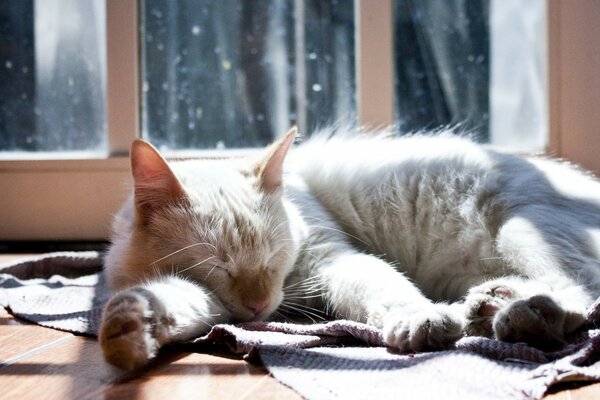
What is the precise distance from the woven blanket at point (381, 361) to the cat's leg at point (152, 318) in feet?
0.20

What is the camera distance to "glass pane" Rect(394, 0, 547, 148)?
8.50 feet

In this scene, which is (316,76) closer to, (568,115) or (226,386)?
(568,115)

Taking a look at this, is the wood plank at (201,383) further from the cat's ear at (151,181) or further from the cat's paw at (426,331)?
the cat's ear at (151,181)

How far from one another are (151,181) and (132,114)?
1409 millimetres

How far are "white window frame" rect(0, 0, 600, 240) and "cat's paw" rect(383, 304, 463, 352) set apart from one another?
1.48m

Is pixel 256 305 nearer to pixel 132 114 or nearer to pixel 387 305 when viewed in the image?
pixel 387 305

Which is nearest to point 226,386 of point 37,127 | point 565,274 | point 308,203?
point 565,274

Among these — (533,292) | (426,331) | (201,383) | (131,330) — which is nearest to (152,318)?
(131,330)

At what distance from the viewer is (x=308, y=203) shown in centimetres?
184

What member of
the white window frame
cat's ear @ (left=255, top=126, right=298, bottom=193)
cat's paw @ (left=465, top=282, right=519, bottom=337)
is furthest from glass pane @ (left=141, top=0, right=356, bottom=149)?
cat's paw @ (left=465, top=282, right=519, bottom=337)

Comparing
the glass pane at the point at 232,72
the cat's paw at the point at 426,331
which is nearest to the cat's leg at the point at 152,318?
the cat's paw at the point at 426,331

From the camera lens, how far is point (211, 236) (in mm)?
1358

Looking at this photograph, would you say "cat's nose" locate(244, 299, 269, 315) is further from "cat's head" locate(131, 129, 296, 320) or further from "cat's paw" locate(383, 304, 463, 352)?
"cat's paw" locate(383, 304, 463, 352)

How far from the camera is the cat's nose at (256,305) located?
1.33m
